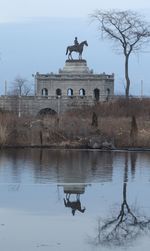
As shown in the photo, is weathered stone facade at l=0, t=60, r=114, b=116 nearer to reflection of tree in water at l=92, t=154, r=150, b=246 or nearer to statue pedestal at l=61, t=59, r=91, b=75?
statue pedestal at l=61, t=59, r=91, b=75

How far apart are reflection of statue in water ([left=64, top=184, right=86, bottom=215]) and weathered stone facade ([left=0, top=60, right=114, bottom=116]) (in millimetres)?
52476

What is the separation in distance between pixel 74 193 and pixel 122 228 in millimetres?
5855

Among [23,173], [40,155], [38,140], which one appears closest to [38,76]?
[38,140]

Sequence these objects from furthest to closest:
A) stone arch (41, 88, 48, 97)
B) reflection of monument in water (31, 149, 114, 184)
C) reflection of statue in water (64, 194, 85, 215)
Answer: stone arch (41, 88, 48, 97) < reflection of monument in water (31, 149, 114, 184) < reflection of statue in water (64, 194, 85, 215)

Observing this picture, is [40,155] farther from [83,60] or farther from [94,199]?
[83,60]

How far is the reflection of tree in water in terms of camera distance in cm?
1527

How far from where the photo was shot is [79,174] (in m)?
28.1

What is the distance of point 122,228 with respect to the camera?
1647 centimetres

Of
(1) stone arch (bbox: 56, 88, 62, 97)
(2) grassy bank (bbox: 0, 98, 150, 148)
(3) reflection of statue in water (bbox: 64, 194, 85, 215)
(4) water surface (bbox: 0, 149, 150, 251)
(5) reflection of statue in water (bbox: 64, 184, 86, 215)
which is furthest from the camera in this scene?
(1) stone arch (bbox: 56, 88, 62, 97)

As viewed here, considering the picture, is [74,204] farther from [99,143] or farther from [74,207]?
[99,143]

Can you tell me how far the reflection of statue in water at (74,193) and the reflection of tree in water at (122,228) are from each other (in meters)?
1.36

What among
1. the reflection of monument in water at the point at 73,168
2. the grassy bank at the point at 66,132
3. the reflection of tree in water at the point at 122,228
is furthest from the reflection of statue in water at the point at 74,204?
the grassy bank at the point at 66,132

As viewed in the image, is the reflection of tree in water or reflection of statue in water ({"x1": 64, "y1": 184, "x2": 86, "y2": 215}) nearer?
the reflection of tree in water

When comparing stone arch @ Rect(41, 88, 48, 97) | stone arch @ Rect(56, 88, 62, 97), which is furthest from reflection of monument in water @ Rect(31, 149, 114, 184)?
stone arch @ Rect(41, 88, 48, 97)
